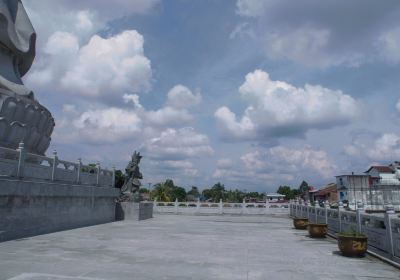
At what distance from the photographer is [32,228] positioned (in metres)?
12.3

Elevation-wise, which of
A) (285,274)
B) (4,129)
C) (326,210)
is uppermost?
(4,129)

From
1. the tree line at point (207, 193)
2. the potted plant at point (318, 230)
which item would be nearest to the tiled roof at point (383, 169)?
the tree line at point (207, 193)

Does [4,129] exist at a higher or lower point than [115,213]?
higher

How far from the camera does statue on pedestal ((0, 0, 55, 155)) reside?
46.9ft

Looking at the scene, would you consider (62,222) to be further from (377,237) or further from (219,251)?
(377,237)

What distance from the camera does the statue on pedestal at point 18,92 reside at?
46.9 ft

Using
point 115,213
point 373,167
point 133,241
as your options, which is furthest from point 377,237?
point 373,167

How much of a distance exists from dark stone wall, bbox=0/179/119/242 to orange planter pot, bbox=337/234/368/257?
9364 mm

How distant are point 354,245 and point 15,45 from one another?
53.7 ft

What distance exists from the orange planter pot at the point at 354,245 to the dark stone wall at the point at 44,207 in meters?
9.36

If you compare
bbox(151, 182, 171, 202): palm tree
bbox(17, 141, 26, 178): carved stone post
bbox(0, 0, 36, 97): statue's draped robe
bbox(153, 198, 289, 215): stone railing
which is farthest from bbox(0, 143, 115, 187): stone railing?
bbox(151, 182, 171, 202): palm tree

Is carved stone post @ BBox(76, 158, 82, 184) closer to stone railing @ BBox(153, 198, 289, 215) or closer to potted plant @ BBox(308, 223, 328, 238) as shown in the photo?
potted plant @ BBox(308, 223, 328, 238)

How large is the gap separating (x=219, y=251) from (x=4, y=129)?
9305 mm

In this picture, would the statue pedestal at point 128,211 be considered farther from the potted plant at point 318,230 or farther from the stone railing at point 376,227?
the potted plant at point 318,230
